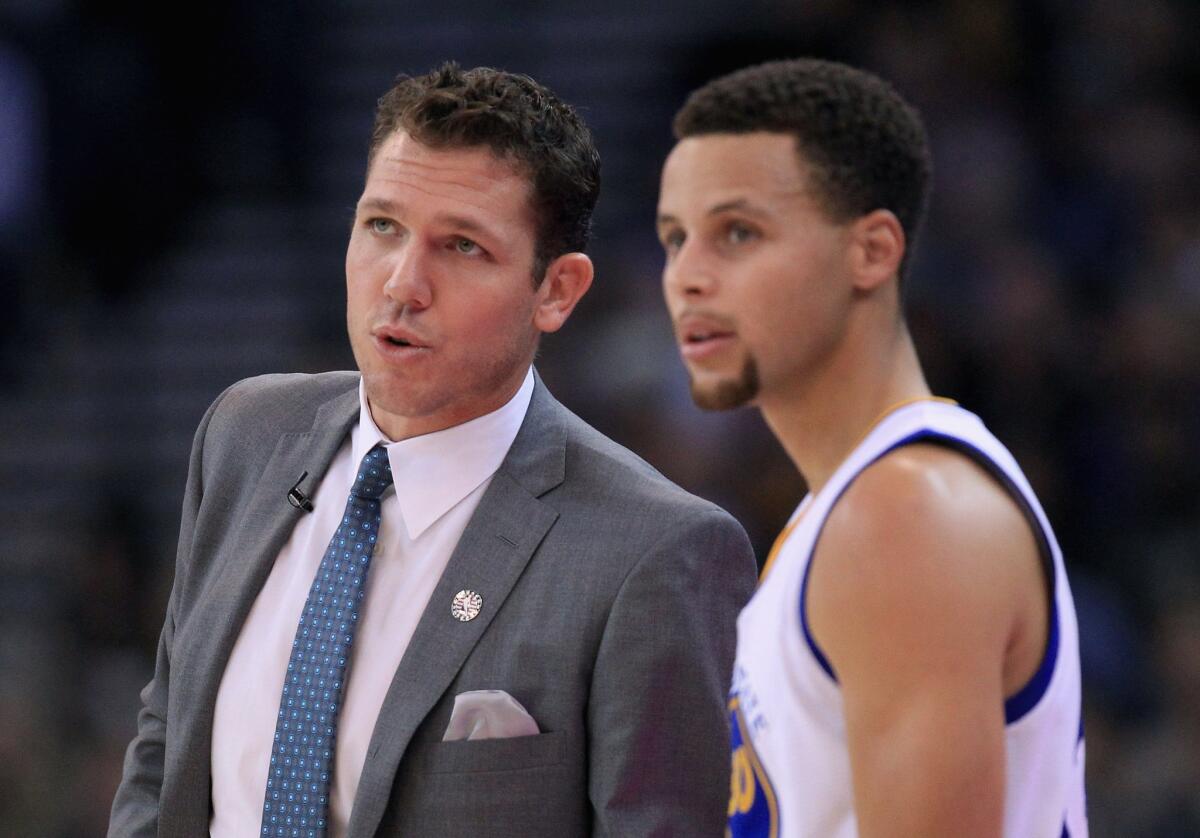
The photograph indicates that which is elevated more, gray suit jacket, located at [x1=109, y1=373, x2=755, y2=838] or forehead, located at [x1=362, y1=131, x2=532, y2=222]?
forehead, located at [x1=362, y1=131, x2=532, y2=222]

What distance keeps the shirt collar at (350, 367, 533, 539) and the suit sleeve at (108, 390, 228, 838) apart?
465 millimetres

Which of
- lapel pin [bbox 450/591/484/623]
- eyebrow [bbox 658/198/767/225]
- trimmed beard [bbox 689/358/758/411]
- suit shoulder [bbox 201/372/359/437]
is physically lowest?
lapel pin [bbox 450/591/484/623]

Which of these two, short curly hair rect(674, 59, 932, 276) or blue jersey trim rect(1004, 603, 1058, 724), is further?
short curly hair rect(674, 59, 932, 276)

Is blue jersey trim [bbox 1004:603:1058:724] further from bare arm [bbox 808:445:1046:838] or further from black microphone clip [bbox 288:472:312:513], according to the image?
black microphone clip [bbox 288:472:312:513]

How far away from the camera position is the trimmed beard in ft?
7.26

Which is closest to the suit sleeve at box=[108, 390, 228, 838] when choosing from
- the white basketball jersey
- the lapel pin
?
the lapel pin

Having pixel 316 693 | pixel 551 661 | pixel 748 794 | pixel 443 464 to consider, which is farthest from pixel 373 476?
pixel 748 794

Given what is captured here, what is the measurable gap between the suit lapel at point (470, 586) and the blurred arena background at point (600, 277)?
3455mm

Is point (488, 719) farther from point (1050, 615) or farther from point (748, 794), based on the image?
point (1050, 615)

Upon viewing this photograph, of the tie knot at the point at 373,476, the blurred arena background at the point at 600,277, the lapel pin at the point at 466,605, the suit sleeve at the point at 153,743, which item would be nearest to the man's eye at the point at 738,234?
the lapel pin at the point at 466,605

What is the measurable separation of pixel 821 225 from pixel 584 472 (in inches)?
Answer: 30.8

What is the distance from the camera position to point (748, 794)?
223 cm

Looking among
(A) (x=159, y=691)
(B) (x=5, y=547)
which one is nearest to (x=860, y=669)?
(A) (x=159, y=691)

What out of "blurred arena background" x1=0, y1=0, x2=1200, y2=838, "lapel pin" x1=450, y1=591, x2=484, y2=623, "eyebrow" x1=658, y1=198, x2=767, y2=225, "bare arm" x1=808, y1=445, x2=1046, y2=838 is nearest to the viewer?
"bare arm" x1=808, y1=445, x2=1046, y2=838
